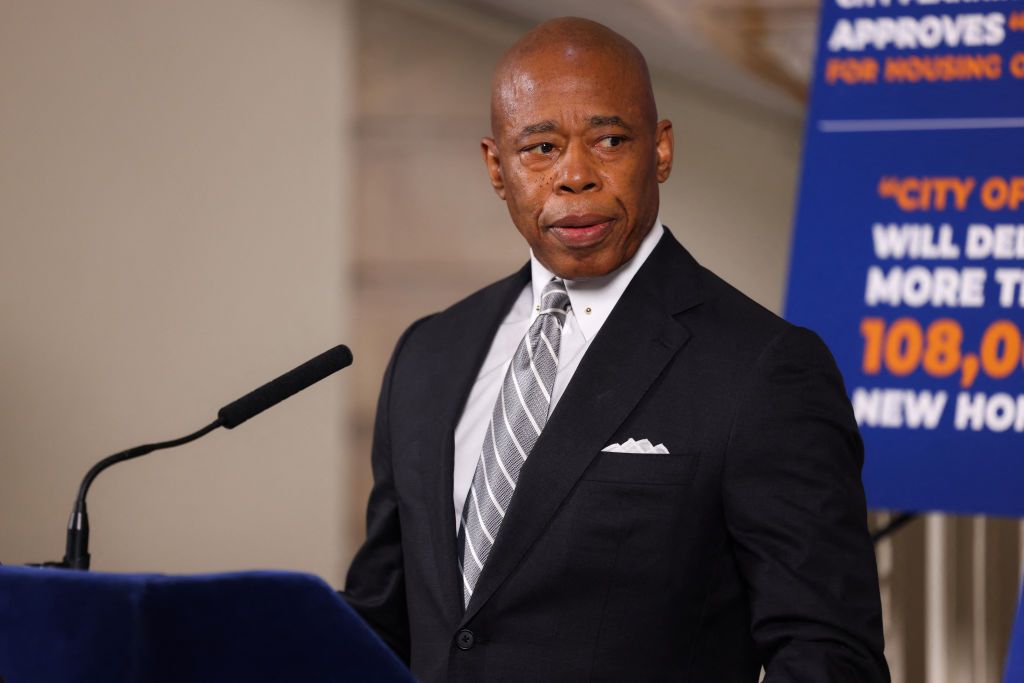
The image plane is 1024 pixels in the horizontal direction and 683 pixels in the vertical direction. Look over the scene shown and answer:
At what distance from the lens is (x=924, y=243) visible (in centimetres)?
239

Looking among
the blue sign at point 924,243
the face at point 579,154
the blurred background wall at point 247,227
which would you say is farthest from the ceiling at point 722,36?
the face at point 579,154

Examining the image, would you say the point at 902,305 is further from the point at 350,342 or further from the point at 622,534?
the point at 350,342

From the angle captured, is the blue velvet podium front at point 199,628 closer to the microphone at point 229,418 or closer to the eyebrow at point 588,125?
the microphone at point 229,418

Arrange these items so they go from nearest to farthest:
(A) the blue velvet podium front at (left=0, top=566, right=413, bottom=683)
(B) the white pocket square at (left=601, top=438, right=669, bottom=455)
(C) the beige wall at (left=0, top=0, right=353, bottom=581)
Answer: (A) the blue velvet podium front at (left=0, top=566, right=413, bottom=683), (B) the white pocket square at (left=601, top=438, right=669, bottom=455), (C) the beige wall at (left=0, top=0, right=353, bottom=581)

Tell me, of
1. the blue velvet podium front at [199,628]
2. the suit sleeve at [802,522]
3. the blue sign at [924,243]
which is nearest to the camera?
the blue velvet podium front at [199,628]

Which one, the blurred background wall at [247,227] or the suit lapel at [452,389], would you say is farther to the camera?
the blurred background wall at [247,227]

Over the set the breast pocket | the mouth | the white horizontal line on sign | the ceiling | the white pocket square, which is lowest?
the breast pocket

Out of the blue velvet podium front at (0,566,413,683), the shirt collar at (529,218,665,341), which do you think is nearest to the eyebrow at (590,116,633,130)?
the shirt collar at (529,218,665,341)

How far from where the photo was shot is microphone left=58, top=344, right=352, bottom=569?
1223mm

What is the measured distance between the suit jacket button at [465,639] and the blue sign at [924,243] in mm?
1213

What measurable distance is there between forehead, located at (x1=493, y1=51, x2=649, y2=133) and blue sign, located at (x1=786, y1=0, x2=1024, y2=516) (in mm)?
1140

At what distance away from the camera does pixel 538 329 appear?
58.0 inches

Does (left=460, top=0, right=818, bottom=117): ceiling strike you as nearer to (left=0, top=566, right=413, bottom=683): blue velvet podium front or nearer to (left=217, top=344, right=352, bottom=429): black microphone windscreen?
(left=217, top=344, right=352, bottom=429): black microphone windscreen

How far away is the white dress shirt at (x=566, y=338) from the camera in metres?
1.45
